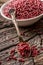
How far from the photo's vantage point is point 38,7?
173cm

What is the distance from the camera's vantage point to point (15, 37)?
164cm

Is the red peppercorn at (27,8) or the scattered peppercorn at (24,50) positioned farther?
the red peppercorn at (27,8)

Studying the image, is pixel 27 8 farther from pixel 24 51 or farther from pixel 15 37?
pixel 24 51

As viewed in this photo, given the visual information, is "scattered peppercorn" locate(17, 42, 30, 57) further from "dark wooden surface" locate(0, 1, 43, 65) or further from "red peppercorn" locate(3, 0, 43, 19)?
"red peppercorn" locate(3, 0, 43, 19)

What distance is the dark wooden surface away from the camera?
145 centimetres

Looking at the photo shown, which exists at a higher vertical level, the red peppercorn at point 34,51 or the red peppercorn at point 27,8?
the red peppercorn at point 27,8

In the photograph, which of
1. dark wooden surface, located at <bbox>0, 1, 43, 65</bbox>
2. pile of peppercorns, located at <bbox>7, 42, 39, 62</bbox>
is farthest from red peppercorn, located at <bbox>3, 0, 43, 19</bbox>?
pile of peppercorns, located at <bbox>7, 42, 39, 62</bbox>

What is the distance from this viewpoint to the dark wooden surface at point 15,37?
1.45 meters

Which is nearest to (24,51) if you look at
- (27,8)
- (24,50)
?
(24,50)

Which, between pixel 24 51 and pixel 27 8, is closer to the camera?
pixel 24 51

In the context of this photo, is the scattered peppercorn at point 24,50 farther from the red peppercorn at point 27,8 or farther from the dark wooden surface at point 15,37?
the red peppercorn at point 27,8

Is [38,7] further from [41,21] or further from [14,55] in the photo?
[14,55]

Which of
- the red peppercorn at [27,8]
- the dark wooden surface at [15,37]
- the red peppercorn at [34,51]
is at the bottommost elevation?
the red peppercorn at [34,51]

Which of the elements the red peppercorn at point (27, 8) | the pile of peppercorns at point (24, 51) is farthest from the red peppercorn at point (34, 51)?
the red peppercorn at point (27, 8)
